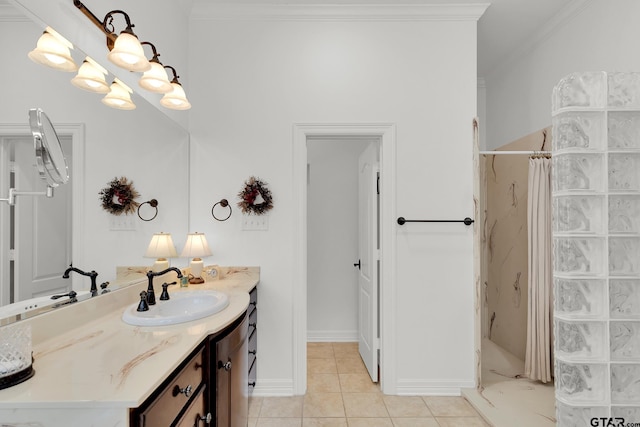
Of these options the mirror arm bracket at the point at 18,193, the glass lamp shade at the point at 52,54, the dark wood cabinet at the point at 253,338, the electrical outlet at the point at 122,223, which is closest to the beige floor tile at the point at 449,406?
the dark wood cabinet at the point at 253,338

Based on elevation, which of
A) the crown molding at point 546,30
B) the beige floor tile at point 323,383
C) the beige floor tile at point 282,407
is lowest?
the beige floor tile at point 323,383

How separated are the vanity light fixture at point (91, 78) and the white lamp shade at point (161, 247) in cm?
91

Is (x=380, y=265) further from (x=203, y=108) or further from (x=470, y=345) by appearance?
(x=203, y=108)

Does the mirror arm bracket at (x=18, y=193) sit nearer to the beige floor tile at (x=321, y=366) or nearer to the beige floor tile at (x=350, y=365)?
the beige floor tile at (x=321, y=366)

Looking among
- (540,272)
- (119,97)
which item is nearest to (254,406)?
(119,97)

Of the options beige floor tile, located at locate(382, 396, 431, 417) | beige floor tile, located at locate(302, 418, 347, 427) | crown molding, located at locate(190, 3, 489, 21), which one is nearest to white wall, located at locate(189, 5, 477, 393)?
crown molding, located at locate(190, 3, 489, 21)

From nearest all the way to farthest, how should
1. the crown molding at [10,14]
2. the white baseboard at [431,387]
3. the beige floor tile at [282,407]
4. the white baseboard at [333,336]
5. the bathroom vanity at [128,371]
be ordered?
the bathroom vanity at [128,371], the crown molding at [10,14], the beige floor tile at [282,407], the white baseboard at [431,387], the white baseboard at [333,336]

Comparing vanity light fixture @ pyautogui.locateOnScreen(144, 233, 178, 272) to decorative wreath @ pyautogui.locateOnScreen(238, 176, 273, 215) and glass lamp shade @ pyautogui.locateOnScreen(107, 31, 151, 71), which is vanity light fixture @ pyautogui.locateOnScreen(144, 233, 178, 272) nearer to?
decorative wreath @ pyautogui.locateOnScreen(238, 176, 273, 215)

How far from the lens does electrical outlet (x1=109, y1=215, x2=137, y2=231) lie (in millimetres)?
1767

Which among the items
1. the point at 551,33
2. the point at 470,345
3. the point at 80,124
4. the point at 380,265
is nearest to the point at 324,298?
the point at 380,265

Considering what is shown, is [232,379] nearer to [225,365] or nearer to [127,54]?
[225,365]

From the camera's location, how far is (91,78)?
156 centimetres

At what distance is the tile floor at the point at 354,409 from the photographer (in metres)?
2.27

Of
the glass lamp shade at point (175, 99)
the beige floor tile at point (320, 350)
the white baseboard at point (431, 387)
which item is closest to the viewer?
the glass lamp shade at point (175, 99)
